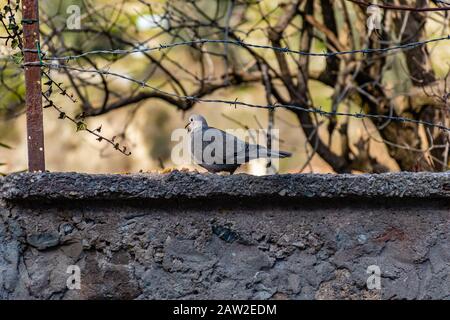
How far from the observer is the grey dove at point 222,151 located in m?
3.36

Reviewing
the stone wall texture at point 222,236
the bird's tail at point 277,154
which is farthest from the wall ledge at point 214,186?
the bird's tail at point 277,154

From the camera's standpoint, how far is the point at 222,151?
3412mm

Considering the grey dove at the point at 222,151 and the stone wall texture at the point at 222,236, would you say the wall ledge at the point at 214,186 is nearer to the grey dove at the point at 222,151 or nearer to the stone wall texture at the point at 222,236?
the stone wall texture at the point at 222,236

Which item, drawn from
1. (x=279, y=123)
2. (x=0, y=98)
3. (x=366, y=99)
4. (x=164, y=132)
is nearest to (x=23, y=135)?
(x=164, y=132)

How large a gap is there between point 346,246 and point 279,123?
8147 millimetres

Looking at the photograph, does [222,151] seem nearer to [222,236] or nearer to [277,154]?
[277,154]

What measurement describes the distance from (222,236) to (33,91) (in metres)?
0.96

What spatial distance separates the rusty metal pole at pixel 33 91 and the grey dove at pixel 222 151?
0.67 m

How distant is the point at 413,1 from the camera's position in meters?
5.70

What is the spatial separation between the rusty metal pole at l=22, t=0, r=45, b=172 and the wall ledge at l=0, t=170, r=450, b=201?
0.70ft

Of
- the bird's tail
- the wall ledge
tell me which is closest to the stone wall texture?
the wall ledge

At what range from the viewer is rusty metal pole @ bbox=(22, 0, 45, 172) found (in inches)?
128
